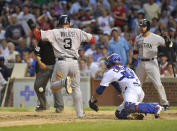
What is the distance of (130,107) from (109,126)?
1075mm

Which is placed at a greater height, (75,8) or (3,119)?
(75,8)

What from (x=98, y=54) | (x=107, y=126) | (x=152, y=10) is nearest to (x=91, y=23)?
(x=98, y=54)

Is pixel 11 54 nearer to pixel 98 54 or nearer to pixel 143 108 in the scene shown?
pixel 98 54

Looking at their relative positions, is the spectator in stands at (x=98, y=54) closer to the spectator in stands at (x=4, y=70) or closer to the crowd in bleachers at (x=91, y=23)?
the crowd in bleachers at (x=91, y=23)

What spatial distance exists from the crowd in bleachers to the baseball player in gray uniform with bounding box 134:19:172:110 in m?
4.38

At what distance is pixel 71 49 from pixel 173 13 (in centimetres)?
1113

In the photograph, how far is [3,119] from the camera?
38.1 ft

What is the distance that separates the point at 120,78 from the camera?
10.6 meters

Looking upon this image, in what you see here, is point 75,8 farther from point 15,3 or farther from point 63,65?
point 63,65

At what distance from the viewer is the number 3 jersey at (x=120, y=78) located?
10.6 meters

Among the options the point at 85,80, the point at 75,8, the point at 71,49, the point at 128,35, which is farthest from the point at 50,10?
the point at 71,49

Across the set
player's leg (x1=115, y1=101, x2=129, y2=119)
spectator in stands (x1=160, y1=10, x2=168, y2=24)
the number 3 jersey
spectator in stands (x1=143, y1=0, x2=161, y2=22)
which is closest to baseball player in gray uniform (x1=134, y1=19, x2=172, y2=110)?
the number 3 jersey

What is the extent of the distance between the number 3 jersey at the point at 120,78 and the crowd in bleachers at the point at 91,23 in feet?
23.5

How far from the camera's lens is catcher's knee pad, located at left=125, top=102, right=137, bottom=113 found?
409 inches
